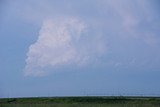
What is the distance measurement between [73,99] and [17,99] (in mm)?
9547

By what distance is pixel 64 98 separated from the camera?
5772 cm

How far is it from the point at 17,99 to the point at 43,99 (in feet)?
15.1

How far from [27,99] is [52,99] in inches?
175

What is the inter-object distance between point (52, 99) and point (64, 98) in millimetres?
2043

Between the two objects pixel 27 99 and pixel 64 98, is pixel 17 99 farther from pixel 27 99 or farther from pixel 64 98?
pixel 64 98

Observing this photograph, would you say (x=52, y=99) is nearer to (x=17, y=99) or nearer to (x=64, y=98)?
(x=64, y=98)

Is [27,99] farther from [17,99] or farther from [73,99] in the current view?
[73,99]

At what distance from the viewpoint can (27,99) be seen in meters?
58.4

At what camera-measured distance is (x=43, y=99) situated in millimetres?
57438

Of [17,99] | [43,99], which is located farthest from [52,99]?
[17,99]

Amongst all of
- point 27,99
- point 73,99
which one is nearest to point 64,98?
point 73,99

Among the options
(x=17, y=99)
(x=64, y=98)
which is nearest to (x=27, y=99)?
(x=17, y=99)

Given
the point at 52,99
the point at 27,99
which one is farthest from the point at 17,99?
the point at 52,99

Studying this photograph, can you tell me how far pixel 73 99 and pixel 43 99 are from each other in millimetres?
4939
